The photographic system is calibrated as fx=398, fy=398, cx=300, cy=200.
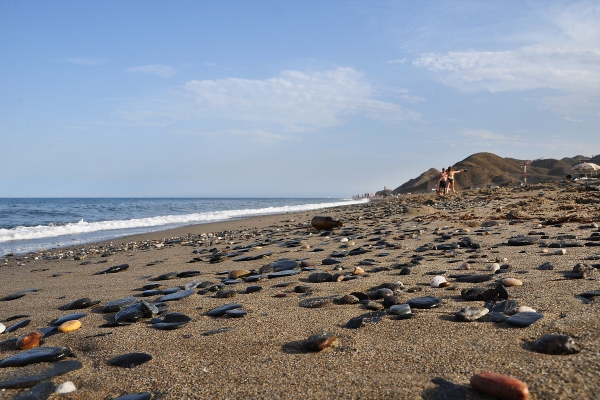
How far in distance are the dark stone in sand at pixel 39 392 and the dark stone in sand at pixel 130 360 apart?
0.91 ft

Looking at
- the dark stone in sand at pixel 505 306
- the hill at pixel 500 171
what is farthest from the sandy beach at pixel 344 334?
the hill at pixel 500 171

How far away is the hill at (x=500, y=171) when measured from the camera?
2797 cm

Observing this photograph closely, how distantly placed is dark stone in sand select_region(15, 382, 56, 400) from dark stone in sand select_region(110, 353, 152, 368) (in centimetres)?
28

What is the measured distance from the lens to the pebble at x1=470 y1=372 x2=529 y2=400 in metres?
1.27

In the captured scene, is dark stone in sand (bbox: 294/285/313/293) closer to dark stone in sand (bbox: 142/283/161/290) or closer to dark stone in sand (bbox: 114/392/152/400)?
dark stone in sand (bbox: 142/283/161/290)

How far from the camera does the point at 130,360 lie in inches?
74.1

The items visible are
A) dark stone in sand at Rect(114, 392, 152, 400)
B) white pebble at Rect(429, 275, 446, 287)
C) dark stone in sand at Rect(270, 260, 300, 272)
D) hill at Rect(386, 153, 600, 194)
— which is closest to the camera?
dark stone in sand at Rect(114, 392, 152, 400)

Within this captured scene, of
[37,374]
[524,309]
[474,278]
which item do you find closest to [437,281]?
[474,278]

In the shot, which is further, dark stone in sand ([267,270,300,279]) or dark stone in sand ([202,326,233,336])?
dark stone in sand ([267,270,300,279])

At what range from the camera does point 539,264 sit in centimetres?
340

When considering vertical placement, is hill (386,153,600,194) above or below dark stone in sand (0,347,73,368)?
above

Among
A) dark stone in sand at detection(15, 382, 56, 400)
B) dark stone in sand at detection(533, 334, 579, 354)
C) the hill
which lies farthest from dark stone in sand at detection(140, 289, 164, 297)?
A: the hill

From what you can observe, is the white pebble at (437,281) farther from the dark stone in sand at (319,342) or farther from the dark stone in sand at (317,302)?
the dark stone in sand at (319,342)

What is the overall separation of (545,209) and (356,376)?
821cm
